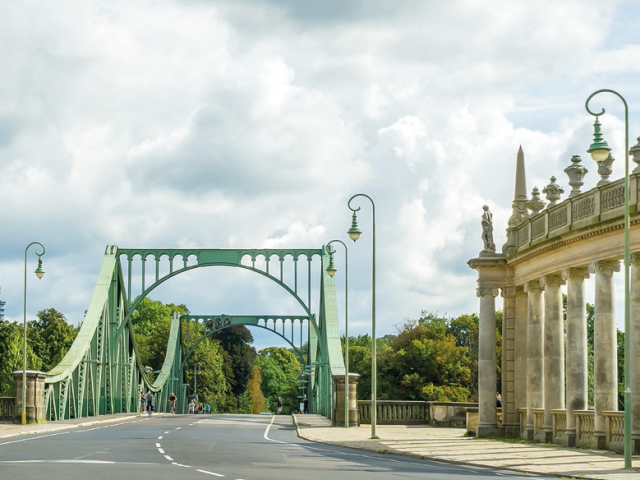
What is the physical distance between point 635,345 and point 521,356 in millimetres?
11111

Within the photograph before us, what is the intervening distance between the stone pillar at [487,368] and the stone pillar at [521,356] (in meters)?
0.81

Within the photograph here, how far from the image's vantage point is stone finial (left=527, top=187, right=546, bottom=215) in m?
43.6

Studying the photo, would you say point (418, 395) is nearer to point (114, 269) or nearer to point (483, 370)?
point (114, 269)

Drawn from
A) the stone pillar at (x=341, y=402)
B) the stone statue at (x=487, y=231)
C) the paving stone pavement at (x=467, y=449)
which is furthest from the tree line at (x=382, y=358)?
the stone statue at (x=487, y=231)

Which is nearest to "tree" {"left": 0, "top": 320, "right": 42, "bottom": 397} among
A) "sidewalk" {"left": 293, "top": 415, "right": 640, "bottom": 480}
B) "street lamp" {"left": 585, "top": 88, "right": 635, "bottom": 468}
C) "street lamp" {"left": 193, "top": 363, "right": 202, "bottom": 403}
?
"street lamp" {"left": 193, "top": 363, "right": 202, "bottom": 403}

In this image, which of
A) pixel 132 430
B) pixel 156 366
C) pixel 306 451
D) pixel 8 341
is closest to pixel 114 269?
pixel 132 430

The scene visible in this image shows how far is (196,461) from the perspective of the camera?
2731cm

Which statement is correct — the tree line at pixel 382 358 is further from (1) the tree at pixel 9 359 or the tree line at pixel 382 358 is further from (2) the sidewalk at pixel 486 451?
(2) the sidewalk at pixel 486 451

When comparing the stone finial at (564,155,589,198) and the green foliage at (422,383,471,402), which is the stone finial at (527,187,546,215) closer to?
the stone finial at (564,155,589,198)

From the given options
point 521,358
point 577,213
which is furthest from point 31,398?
point 577,213

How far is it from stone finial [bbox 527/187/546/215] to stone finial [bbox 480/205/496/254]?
1.72 m

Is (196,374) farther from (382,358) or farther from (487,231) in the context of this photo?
(487,231)

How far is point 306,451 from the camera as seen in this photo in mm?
33125

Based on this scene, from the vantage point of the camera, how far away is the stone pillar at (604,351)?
34.5m
